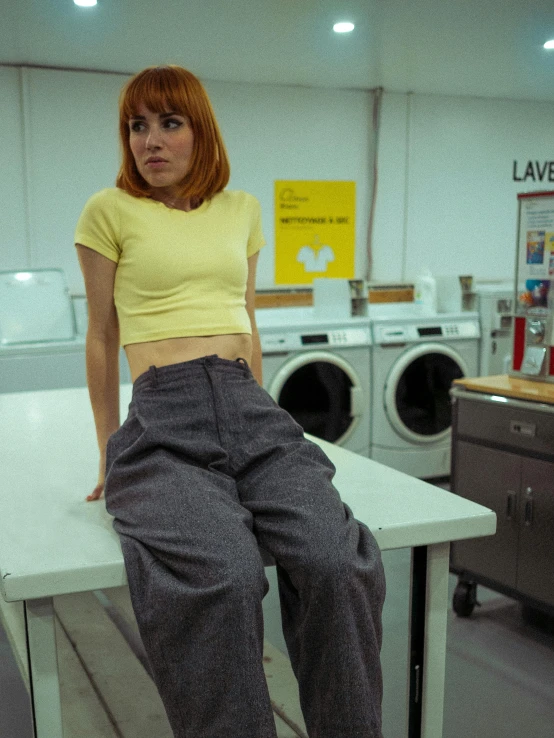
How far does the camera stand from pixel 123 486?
122 cm

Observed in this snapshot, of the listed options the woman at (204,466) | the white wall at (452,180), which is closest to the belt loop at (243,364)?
the woman at (204,466)

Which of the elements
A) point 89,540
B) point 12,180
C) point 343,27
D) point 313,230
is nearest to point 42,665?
point 89,540

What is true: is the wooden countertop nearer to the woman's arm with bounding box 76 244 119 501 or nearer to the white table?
the white table

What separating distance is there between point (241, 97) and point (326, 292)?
1.27 m

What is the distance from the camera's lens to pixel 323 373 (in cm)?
388

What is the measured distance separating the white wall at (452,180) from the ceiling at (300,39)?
36cm

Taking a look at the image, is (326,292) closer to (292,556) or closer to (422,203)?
(422,203)

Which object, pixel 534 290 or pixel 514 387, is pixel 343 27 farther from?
pixel 514 387

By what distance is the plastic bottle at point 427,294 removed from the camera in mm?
4359

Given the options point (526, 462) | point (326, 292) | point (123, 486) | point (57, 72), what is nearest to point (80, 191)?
point (57, 72)

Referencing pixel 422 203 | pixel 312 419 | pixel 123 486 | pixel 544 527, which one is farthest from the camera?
pixel 422 203

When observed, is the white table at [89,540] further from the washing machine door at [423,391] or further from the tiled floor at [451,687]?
the washing machine door at [423,391]

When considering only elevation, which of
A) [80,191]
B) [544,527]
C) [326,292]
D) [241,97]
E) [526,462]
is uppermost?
[241,97]

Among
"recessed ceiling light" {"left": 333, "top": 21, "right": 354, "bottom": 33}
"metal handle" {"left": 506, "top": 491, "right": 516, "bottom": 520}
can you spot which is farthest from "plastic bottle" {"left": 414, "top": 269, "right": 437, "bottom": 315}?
"metal handle" {"left": 506, "top": 491, "right": 516, "bottom": 520}
